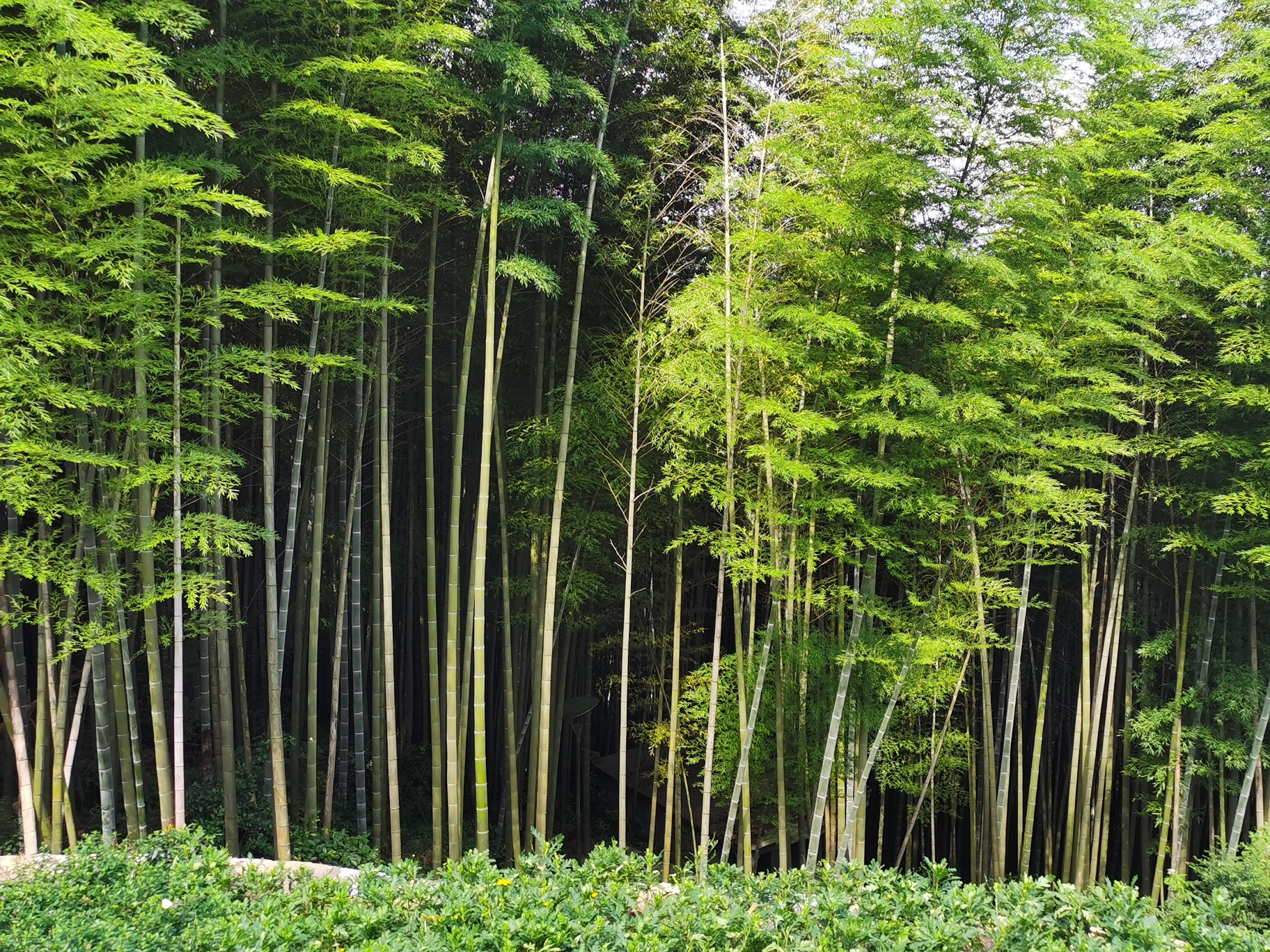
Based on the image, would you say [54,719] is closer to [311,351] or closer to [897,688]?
[311,351]

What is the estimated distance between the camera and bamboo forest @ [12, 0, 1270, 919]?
3936mm

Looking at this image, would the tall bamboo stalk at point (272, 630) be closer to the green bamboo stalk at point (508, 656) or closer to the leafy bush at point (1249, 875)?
the green bamboo stalk at point (508, 656)

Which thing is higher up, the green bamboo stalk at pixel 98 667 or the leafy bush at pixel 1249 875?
the green bamboo stalk at pixel 98 667

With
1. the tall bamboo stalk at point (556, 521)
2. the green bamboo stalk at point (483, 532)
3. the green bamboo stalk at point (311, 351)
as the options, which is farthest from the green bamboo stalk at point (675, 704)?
the green bamboo stalk at point (311, 351)

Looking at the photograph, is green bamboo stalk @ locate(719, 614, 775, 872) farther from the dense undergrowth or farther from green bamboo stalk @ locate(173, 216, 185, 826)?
green bamboo stalk @ locate(173, 216, 185, 826)

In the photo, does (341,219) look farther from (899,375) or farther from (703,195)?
(899,375)

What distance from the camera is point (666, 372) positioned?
189 inches

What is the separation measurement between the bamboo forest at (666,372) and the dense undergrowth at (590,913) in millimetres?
463

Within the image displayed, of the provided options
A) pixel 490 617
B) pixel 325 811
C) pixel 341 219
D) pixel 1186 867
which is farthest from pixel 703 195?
pixel 1186 867

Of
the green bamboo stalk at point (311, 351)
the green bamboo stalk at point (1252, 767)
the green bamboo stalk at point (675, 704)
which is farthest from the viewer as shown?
the green bamboo stalk at point (675, 704)

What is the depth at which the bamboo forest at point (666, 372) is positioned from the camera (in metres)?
3.94

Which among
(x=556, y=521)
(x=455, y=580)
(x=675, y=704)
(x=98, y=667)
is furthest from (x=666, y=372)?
(x=98, y=667)

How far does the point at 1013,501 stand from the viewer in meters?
4.54

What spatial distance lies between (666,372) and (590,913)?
9.90 ft
